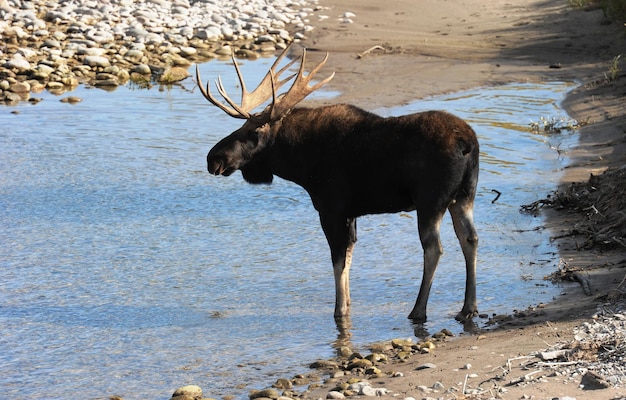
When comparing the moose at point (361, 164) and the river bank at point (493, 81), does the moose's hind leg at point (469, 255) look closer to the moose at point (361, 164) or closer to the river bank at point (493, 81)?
the moose at point (361, 164)

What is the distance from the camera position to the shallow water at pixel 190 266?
765 cm

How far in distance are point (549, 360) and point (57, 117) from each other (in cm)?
1228

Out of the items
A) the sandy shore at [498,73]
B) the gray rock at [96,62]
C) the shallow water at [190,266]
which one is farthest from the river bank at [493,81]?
the shallow water at [190,266]

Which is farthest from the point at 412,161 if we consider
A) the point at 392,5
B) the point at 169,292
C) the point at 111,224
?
the point at 392,5

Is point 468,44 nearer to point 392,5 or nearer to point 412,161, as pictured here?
point 392,5

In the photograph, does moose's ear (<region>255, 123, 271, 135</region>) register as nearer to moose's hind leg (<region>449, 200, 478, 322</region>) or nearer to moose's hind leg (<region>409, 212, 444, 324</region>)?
moose's hind leg (<region>409, 212, 444, 324</region>)

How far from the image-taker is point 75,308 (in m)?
8.77

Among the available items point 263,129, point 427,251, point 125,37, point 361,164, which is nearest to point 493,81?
point 125,37

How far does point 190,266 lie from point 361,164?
2468mm

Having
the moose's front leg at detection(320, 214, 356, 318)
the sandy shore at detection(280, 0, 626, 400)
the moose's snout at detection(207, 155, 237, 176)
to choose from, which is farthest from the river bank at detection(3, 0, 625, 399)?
the moose's snout at detection(207, 155, 237, 176)

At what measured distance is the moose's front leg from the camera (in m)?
8.33

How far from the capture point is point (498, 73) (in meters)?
19.5

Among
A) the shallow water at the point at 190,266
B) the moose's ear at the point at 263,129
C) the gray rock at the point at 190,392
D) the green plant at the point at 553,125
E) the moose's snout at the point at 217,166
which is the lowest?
the shallow water at the point at 190,266

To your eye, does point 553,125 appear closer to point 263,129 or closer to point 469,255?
point 469,255
